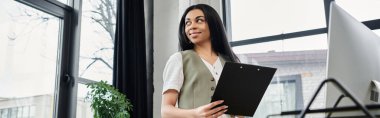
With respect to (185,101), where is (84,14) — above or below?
above

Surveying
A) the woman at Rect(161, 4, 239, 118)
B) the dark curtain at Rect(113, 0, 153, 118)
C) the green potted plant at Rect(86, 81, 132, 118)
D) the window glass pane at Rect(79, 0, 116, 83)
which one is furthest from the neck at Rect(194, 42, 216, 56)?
the window glass pane at Rect(79, 0, 116, 83)

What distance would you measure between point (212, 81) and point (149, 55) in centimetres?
213

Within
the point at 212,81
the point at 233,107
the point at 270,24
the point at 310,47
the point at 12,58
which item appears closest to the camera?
the point at 233,107

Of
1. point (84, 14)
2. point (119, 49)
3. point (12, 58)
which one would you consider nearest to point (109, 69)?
point (119, 49)

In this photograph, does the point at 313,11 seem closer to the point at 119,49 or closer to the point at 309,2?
the point at 309,2

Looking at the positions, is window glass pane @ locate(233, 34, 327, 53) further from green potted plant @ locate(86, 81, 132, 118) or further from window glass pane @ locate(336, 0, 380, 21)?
green potted plant @ locate(86, 81, 132, 118)

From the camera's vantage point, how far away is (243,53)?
3527 mm

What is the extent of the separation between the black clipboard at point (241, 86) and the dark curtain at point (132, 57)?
175cm

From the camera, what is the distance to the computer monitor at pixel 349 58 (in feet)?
2.70

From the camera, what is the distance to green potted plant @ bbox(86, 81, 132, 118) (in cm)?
245

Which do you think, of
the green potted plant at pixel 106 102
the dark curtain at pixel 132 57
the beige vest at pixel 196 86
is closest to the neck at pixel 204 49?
the beige vest at pixel 196 86

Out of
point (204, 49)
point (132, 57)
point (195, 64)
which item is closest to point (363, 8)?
point (132, 57)

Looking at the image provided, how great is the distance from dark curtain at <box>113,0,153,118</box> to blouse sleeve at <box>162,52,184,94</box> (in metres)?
1.43

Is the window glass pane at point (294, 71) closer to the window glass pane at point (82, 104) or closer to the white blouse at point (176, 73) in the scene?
the window glass pane at point (82, 104)
